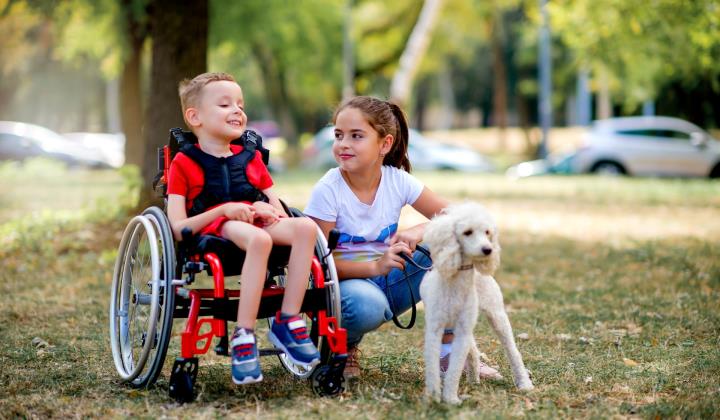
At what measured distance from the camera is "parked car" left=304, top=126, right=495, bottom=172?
26969 millimetres

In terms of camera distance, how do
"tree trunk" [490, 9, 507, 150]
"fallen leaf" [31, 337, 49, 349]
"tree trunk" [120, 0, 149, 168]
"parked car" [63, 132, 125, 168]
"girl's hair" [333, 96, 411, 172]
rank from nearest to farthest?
1. "girl's hair" [333, 96, 411, 172]
2. "fallen leaf" [31, 337, 49, 349]
3. "tree trunk" [120, 0, 149, 168]
4. "parked car" [63, 132, 125, 168]
5. "tree trunk" [490, 9, 507, 150]

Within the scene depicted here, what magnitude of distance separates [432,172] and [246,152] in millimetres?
22001

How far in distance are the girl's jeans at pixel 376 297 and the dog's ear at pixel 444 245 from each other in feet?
1.75

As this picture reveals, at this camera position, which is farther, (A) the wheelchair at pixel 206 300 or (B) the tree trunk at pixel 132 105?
(B) the tree trunk at pixel 132 105

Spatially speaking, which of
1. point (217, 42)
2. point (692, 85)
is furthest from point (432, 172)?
point (692, 85)

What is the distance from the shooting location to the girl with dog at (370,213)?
4.41 metres

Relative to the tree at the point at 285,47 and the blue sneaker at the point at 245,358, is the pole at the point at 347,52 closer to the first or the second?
the tree at the point at 285,47

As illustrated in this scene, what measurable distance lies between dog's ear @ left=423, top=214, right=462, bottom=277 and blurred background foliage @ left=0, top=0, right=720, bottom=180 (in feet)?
5.36

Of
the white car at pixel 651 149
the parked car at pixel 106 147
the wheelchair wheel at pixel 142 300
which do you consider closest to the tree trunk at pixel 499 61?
the white car at pixel 651 149

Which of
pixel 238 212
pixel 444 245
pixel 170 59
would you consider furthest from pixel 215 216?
pixel 170 59

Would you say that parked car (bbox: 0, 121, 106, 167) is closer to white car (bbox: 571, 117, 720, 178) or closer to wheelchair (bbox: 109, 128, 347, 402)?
white car (bbox: 571, 117, 720, 178)

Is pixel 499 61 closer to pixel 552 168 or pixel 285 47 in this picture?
pixel 552 168

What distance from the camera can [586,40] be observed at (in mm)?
19484

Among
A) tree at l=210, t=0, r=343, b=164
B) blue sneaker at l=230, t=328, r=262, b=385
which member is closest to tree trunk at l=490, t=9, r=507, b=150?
tree at l=210, t=0, r=343, b=164
